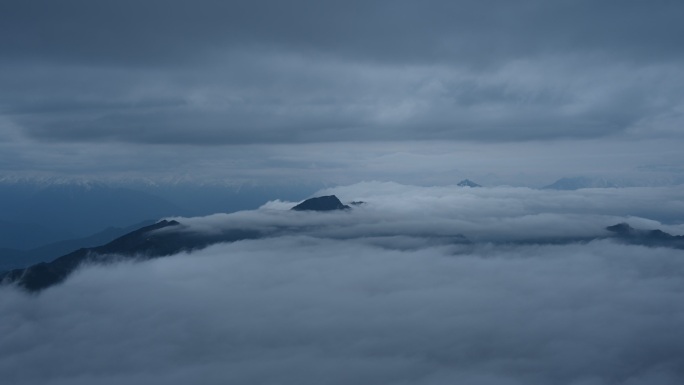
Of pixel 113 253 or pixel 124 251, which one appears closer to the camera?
pixel 113 253

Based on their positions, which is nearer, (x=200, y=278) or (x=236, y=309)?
(x=236, y=309)

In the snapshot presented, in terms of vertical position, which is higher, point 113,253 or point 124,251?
point 124,251

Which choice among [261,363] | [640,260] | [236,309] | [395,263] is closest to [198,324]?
[236,309]

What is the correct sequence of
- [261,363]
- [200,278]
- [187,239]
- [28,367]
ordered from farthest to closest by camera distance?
1. [187,239]
2. [200,278]
3. [28,367]
4. [261,363]

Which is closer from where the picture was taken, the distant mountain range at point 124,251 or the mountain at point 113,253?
the mountain at point 113,253

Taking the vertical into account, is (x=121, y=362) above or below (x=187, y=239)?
below

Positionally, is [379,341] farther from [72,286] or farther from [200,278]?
[72,286]

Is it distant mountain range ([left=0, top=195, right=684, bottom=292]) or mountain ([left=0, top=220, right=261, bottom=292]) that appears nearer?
mountain ([left=0, top=220, right=261, bottom=292])

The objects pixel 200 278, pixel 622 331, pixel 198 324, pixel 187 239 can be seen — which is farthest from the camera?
pixel 187 239
